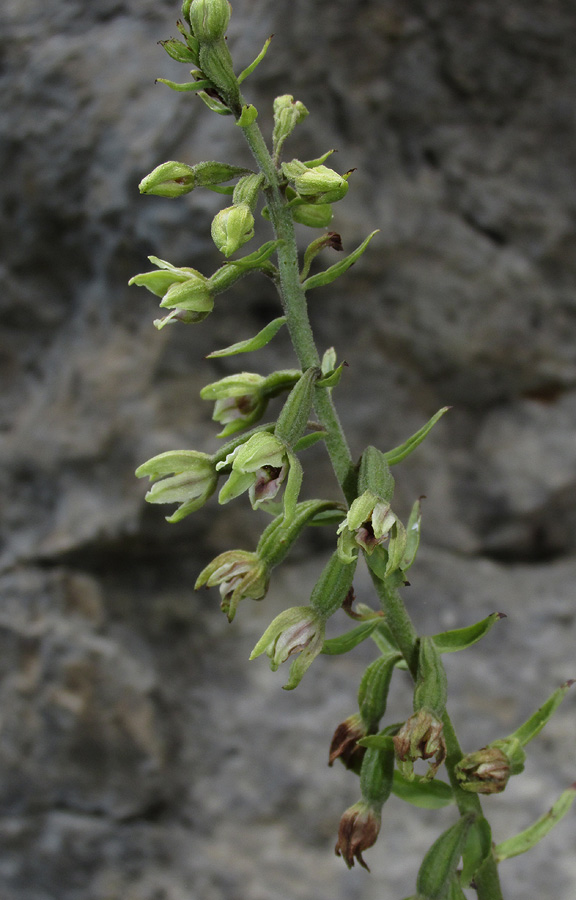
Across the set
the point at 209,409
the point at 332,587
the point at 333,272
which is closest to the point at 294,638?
the point at 332,587

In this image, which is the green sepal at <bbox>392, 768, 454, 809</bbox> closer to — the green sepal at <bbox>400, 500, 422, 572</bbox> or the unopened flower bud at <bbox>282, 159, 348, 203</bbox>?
the green sepal at <bbox>400, 500, 422, 572</bbox>

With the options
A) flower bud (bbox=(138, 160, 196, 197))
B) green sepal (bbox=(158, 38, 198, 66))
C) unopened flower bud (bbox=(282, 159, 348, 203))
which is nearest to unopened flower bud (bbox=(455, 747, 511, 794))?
unopened flower bud (bbox=(282, 159, 348, 203))

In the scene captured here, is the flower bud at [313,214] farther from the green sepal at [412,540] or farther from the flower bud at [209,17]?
the green sepal at [412,540]

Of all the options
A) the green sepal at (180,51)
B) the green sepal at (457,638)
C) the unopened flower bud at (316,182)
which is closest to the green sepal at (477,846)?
the green sepal at (457,638)

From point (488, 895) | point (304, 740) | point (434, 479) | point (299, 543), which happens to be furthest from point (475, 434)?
point (488, 895)

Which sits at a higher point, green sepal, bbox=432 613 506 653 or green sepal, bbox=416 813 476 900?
green sepal, bbox=432 613 506 653

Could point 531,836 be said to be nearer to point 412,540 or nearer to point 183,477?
point 412,540

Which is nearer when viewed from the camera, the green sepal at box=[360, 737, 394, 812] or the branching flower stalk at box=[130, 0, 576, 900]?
the branching flower stalk at box=[130, 0, 576, 900]
